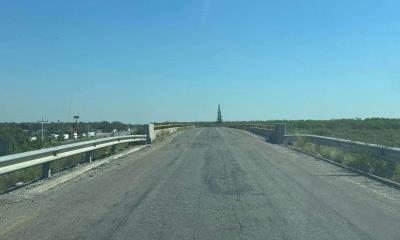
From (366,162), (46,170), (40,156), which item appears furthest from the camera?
(366,162)

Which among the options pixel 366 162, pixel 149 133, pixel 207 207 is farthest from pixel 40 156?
pixel 149 133

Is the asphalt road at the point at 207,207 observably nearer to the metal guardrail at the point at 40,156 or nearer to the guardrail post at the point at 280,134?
the metal guardrail at the point at 40,156

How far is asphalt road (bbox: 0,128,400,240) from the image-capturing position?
814cm

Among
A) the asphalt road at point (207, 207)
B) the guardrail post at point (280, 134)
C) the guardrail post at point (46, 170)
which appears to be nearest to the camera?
the asphalt road at point (207, 207)

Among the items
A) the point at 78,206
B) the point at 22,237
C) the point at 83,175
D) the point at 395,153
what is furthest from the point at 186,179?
the point at 22,237

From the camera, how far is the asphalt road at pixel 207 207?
8.14 metres

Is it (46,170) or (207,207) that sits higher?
(46,170)

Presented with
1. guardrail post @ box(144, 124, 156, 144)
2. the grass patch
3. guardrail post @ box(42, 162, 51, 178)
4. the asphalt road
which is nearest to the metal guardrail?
guardrail post @ box(42, 162, 51, 178)

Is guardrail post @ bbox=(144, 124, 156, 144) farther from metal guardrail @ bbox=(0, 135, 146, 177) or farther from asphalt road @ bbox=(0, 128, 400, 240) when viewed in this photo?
asphalt road @ bbox=(0, 128, 400, 240)

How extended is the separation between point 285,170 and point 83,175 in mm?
6149

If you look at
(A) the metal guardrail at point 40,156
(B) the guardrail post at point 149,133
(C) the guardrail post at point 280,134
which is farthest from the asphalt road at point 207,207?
(C) the guardrail post at point 280,134

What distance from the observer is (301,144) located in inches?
1194

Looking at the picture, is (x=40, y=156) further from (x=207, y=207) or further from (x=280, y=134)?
(x=280, y=134)

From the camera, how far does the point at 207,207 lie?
1027cm
